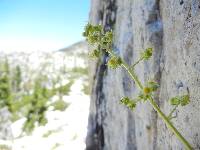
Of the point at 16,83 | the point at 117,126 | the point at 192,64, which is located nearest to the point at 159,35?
the point at 192,64

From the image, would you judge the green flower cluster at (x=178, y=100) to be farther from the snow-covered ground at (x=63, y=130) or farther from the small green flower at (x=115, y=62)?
the snow-covered ground at (x=63, y=130)

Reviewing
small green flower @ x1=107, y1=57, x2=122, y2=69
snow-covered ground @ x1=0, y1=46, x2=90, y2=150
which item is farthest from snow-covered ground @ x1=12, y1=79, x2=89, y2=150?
small green flower @ x1=107, y1=57, x2=122, y2=69

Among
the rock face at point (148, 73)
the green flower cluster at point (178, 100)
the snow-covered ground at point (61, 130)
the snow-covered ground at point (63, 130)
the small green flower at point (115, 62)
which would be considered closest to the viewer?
the small green flower at point (115, 62)

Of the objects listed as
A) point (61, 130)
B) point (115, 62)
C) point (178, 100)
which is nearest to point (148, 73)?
point (178, 100)

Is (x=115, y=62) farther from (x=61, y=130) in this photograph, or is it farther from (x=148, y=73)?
(x=61, y=130)

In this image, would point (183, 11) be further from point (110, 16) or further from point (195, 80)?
point (110, 16)

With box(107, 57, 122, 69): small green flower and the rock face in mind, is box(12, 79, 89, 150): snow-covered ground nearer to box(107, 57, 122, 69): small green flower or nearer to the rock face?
the rock face

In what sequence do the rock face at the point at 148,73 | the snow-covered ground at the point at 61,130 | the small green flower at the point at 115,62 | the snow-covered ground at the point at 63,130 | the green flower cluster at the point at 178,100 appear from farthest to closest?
1. the snow-covered ground at the point at 61,130
2. the snow-covered ground at the point at 63,130
3. the rock face at the point at 148,73
4. the green flower cluster at the point at 178,100
5. the small green flower at the point at 115,62

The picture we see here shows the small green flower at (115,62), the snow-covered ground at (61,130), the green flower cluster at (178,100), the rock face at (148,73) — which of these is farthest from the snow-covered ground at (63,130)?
the small green flower at (115,62)

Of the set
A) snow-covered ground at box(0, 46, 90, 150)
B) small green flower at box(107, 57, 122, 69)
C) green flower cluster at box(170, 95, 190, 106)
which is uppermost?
small green flower at box(107, 57, 122, 69)
